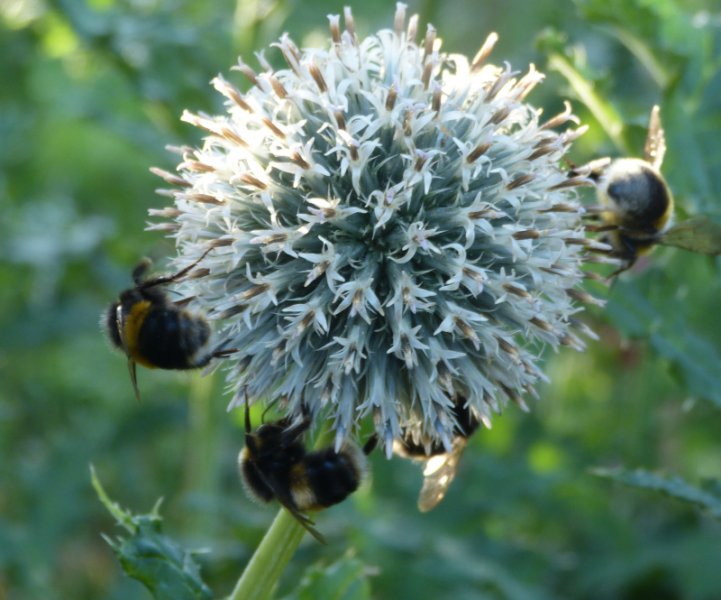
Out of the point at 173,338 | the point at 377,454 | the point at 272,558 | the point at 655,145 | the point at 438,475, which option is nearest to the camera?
the point at 272,558

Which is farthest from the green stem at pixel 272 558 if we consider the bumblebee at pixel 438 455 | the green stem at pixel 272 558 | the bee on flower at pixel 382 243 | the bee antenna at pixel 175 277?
the bee antenna at pixel 175 277

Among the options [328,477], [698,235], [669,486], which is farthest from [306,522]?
[698,235]

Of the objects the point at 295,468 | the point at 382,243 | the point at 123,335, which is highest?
the point at 123,335

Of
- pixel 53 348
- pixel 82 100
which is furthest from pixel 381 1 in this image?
pixel 53 348

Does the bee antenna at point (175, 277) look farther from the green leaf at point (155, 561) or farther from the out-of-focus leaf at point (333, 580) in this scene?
the out-of-focus leaf at point (333, 580)

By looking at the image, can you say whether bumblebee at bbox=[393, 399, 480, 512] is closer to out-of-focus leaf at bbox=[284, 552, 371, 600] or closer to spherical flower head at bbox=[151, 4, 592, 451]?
spherical flower head at bbox=[151, 4, 592, 451]

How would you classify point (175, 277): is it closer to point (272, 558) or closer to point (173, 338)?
point (173, 338)
